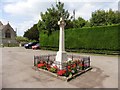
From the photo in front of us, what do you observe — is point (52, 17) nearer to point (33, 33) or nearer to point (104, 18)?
point (104, 18)

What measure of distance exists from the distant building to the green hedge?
41946mm

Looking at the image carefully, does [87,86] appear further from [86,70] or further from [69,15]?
[69,15]

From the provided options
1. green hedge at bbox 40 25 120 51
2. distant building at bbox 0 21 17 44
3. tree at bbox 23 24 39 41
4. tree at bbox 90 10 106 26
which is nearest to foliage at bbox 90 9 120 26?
tree at bbox 90 10 106 26

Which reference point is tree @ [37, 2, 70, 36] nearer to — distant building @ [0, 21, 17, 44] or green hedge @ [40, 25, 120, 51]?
green hedge @ [40, 25, 120, 51]

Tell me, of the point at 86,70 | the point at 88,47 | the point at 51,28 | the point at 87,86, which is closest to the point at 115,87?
the point at 87,86

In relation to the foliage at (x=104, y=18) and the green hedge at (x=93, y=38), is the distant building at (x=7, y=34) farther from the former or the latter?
the green hedge at (x=93, y=38)

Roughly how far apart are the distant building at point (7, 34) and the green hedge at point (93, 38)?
138 ft

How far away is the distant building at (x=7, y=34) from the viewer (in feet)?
218

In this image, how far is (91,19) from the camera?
42281mm

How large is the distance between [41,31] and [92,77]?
85.7 feet

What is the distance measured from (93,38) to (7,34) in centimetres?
5213

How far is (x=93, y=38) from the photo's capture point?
933 inches

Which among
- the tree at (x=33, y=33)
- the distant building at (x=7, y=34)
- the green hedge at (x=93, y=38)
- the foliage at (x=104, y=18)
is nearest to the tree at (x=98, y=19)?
the foliage at (x=104, y=18)

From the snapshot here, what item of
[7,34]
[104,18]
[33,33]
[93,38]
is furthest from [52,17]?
[7,34]
